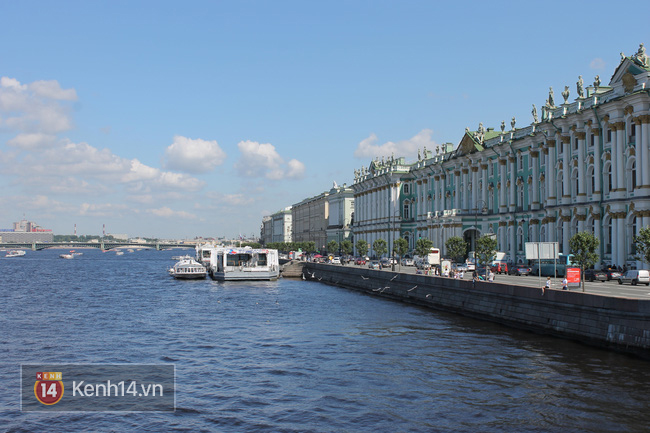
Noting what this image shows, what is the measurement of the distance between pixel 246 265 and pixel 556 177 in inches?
1611

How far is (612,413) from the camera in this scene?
20516 mm

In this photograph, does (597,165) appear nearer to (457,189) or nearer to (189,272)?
(457,189)

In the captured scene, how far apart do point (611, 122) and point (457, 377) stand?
124 ft

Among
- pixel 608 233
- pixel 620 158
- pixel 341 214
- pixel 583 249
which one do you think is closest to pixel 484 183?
pixel 608 233

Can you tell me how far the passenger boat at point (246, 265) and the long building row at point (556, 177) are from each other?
82.2ft

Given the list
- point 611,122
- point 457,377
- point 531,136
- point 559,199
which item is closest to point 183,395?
point 457,377

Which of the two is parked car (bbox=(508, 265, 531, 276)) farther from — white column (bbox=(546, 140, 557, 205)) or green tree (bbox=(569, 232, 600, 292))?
green tree (bbox=(569, 232, 600, 292))

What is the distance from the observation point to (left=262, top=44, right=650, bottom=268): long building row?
2083 inches

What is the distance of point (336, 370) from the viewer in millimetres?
27547

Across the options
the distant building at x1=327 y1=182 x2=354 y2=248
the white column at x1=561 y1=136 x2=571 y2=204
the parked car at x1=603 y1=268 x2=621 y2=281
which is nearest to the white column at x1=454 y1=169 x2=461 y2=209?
the white column at x1=561 y1=136 x2=571 y2=204

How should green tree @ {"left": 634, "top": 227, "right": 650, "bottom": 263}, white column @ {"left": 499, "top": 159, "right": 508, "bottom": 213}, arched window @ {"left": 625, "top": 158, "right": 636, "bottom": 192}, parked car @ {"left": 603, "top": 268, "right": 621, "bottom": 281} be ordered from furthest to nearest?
white column @ {"left": 499, "top": 159, "right": 508, "bottom": 213} < arched window @ {"left": 625, "top": 158, "right": 636, "bottom": 192} < parked car @ {"left": 603, "top": 268, "right": 621, "bottom": 281} < green tree @ {"left": 634, "top": 227, "right": 650, "bottom": 263}

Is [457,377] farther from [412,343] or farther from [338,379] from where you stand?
[412,343]

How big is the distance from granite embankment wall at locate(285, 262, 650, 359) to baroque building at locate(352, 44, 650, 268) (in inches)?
612

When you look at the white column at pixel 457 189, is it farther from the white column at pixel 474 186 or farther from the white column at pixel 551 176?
the white column at pixel 551 176
